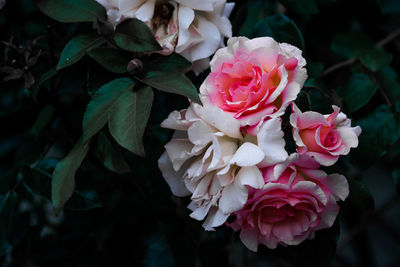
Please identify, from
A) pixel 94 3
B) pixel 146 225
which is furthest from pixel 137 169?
pixel 94 3

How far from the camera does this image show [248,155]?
18.5 inches

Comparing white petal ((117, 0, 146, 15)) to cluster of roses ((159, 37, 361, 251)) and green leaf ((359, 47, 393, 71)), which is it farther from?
green leaf ((359, 47, 393, 71))

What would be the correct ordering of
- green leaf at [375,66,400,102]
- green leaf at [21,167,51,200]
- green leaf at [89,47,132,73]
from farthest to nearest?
1. green leaf at [375,66,400,102]
2. green leaf at [21,167,51,200]
3. green leaf at [89,47,132,73]

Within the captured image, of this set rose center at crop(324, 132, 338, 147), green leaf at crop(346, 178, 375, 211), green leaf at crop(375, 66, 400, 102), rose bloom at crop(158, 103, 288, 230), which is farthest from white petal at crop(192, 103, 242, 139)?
green leaf at crop(375, 66, 400, 102)

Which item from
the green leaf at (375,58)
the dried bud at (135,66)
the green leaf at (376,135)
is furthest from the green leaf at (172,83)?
the green leaf at (375,58)

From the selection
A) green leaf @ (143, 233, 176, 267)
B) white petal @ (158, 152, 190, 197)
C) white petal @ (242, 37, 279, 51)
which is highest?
white petal @ (242, 37, 279, 51)

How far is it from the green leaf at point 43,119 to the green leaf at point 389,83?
0.60m

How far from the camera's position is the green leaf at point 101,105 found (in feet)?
1.72

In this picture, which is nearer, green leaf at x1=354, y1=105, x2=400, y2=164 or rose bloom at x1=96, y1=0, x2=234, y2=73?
rose bloom at x1=96, y1=0, x2=234, y2=73

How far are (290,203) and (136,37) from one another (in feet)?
0.93

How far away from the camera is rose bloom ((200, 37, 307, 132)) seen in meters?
0.50

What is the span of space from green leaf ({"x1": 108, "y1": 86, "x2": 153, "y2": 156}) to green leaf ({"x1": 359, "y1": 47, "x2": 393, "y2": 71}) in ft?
1.56

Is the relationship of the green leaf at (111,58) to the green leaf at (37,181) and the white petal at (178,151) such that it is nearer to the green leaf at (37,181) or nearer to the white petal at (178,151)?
the white petal at (178,151)

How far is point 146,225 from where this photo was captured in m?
0.81
